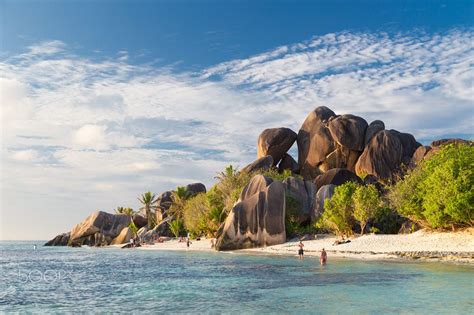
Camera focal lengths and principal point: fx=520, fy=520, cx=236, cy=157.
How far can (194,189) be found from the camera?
3637 inches

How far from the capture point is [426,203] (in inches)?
1614

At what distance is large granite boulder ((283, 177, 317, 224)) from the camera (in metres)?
58.0

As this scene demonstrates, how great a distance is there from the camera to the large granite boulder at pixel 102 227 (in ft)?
300

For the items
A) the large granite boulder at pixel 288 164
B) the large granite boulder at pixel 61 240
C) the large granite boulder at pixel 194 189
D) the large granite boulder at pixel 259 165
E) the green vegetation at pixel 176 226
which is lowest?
the large granite boulder at pixel 61 240

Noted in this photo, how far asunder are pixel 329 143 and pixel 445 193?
4487 centimetres

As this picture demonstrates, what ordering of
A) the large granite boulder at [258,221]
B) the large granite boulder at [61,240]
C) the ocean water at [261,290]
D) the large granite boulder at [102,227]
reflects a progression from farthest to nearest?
the large granite boulder at [61,240] < the large granite boulder at [102,227] < the large granite boulder at [258,221] < the ocean water at [261,290]

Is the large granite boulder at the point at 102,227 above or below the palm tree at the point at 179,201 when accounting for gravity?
below

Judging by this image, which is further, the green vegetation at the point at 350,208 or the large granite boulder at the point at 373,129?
the large granite boulder at the point at 373,129

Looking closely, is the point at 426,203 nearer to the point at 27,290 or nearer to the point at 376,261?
the point at 376,261

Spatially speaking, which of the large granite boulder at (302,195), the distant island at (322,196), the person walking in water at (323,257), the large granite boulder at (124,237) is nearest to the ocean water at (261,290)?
the person walking in water at (323,257)

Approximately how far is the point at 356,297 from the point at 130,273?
701 inches

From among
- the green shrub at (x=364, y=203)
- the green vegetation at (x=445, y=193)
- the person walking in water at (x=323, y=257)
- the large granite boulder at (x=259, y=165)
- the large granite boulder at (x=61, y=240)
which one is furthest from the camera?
the large granite boulder at (x=61, y=240)

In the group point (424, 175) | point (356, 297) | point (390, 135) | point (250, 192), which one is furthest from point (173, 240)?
point (356, 297)

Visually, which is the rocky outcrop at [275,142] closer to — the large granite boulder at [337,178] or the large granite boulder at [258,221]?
the large granite boulder at [337,178]
